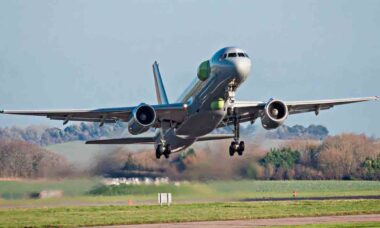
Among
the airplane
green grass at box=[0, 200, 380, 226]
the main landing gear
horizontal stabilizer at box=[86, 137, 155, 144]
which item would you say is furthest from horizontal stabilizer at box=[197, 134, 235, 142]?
green grass at box=[0, 200, 380, 226]

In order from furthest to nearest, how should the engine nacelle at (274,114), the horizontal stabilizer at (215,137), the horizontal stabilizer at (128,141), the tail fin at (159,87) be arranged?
the tail fin at (159,87)
the horizontal stabilizer at (215,137)
the horizontal stabilizer at (128,141)
the engine nacelle at (274,114)

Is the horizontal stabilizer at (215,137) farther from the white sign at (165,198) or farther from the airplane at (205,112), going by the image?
the white sign at (165,198)

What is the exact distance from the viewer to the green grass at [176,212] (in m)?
60.6

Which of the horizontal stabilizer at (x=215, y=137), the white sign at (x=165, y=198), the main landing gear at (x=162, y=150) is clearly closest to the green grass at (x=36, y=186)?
the white sign at (x=165, y=198)

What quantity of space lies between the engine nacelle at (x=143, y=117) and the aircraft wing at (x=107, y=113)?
0.86 metres

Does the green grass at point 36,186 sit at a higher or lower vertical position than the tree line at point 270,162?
lower

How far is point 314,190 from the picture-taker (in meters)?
89.8

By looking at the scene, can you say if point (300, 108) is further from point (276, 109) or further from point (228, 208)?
point (228, 208)

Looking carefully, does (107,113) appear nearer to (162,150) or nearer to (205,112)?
(162,150)

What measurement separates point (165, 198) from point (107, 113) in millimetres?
15652

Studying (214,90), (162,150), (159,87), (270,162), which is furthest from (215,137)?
(270,162)

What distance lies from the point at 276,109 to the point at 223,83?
5172mm

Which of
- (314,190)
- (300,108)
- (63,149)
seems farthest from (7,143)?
(314,190)

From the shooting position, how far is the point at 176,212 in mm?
67375
